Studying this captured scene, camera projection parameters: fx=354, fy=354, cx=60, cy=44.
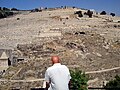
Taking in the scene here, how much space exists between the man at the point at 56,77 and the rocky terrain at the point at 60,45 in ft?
95.7

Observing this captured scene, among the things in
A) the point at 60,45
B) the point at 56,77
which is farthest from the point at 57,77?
the point at 60,45

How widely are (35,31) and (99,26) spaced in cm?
1154

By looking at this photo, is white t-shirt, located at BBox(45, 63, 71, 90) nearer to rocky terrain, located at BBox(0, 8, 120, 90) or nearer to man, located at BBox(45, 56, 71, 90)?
man, located at BBox(45, 56, 71, 90)

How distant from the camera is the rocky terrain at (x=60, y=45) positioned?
40.3m

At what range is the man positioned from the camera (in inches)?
269

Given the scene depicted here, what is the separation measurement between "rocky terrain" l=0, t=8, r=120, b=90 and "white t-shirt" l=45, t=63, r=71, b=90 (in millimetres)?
29172

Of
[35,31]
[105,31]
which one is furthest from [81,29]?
[35,31]

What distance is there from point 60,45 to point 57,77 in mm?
43328

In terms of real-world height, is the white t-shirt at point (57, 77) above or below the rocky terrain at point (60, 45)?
above

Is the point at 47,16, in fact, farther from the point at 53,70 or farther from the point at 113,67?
the point at 53,70

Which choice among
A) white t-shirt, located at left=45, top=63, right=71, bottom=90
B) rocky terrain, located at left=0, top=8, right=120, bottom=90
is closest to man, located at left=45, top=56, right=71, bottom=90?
white t-shirt, located at left=45, top=63, right=71, bottom=90

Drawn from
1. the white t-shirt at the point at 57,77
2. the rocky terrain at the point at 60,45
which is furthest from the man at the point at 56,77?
the rocky terrain at the point at 60,45

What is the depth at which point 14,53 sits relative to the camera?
163 ft

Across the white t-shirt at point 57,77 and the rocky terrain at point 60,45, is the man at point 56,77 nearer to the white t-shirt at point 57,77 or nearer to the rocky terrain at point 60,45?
the white t-shirt at point 57,77
